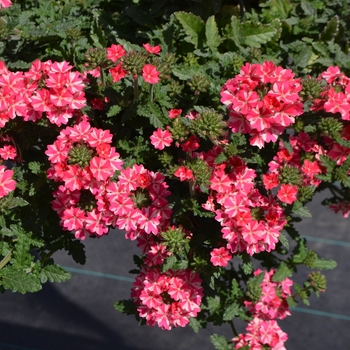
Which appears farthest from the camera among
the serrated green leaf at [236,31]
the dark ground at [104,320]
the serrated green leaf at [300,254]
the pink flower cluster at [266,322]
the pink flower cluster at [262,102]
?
the dark ground at [104,320]

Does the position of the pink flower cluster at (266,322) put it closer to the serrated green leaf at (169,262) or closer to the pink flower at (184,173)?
the serrated green leaf at (169,262)

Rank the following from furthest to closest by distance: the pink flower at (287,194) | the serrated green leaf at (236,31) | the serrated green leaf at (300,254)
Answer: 1. the serrated green leaf at (300,254)
2. the serrated green leaf at (236,31)
3. the pink flower at (287,194)

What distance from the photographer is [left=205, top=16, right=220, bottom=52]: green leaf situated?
1.33m

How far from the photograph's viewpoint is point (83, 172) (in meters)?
1.02

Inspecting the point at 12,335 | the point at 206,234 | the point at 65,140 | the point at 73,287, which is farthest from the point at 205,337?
the point at 65,140

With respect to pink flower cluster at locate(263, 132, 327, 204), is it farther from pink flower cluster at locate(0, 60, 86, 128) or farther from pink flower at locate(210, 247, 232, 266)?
pink flower cluster at locate(0, 60, 86, 128)

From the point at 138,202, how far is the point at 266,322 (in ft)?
1.88

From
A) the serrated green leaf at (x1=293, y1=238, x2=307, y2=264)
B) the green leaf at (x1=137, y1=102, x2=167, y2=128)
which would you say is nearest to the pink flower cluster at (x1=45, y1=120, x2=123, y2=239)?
the green leaf at (x1=137, y1=102, x2=167, y2=128)

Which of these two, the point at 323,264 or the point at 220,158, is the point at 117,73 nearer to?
the point at 220,158

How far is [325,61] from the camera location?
4.72 ft

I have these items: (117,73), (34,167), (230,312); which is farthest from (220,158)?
(230,312)

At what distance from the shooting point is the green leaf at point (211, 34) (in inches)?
52.2

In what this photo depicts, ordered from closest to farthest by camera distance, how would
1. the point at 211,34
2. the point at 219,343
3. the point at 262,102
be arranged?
the point at 262,102 < the point at 211,34 < the point at 219,343

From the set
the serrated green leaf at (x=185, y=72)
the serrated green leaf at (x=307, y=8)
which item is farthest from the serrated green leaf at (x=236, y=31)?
the serrated green leaf at (x=307, y=8)
